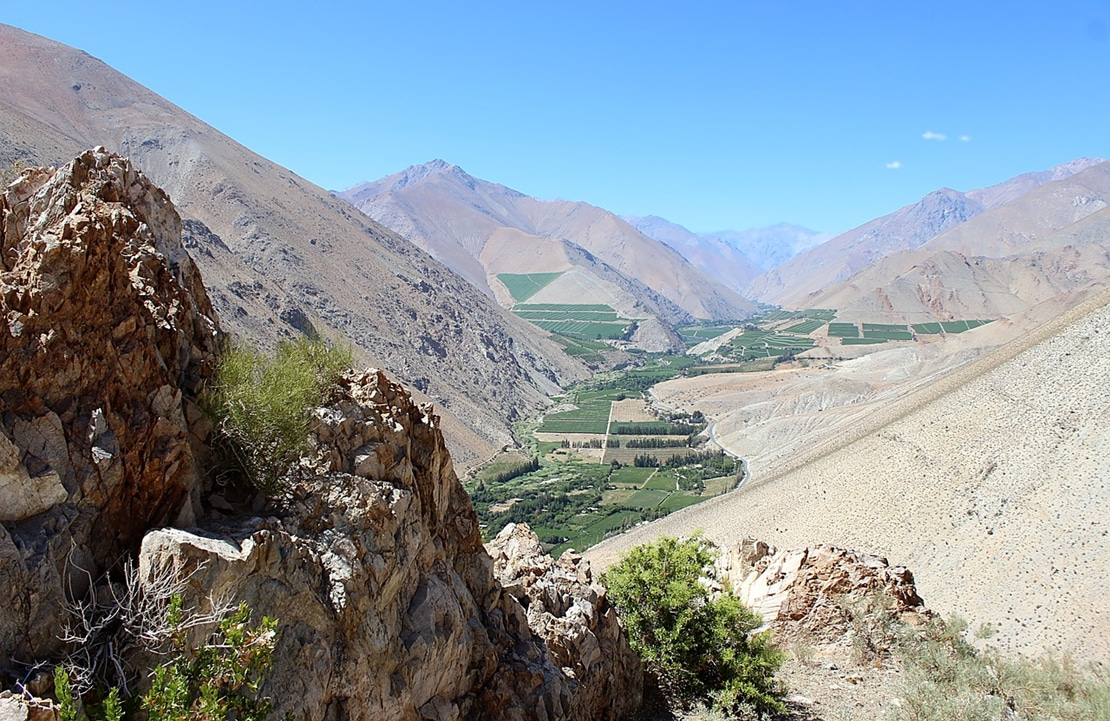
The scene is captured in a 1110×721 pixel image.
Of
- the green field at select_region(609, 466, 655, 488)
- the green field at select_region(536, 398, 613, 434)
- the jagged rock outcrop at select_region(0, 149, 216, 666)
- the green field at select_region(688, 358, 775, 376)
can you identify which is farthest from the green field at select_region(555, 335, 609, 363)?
the jagged rock outcrop at select_region(0, 149, 216, 666)

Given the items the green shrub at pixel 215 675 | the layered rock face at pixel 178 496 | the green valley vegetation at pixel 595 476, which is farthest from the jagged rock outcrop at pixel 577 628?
the green valley vegetation at pixel 595 476

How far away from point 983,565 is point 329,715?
3201cm

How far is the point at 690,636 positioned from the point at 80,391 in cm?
1421

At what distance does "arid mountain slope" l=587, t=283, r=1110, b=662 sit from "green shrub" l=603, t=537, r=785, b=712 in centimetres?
1411

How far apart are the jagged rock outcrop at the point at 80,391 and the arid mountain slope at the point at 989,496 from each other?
1099 inches

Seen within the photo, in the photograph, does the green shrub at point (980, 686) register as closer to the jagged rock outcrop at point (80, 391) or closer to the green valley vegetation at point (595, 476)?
the jagged rock outcrop at point (80, 391)

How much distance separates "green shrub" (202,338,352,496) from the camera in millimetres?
9398

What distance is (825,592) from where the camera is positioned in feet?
71.3

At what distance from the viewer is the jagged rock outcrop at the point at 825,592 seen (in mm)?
20859

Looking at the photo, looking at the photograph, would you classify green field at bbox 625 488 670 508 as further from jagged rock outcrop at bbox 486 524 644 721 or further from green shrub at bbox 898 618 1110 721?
jagged rock outcrop at bbox 486 524 644 721

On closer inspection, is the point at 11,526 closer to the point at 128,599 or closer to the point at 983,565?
the point at 128,599

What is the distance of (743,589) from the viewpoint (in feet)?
83.5

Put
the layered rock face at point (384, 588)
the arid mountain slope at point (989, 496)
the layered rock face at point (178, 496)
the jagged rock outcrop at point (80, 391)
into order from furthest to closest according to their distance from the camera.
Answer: the arid mountain slope at point (989, 496) → the layered rock face at point (384, 588) → the layered rock face at point (178, 496) → the jagged rock outcrop at point (80, 391)

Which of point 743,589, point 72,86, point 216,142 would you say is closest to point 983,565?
point 743,589
